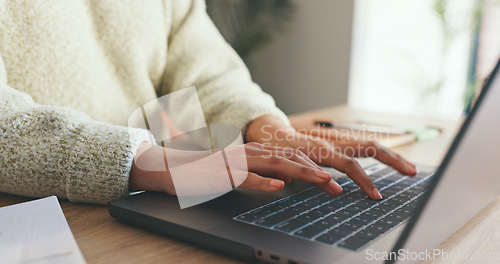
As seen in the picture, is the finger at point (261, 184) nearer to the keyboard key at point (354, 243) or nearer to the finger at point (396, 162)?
the keyboard key at point (354, 243)

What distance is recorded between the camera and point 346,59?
2.93m

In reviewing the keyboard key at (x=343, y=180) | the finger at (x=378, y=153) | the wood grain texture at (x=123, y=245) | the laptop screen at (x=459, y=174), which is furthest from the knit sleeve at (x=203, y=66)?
the laptop screen at (x=459, y=174)

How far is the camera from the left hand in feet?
1.72

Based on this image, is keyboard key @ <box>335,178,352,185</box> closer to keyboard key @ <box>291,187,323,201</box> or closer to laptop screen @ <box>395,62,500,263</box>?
keyboard key @ <box>291,187,323,201</box>

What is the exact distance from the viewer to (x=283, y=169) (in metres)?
0.50

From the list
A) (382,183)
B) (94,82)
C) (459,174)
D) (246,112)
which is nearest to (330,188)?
(382,183)

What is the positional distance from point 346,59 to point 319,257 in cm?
273

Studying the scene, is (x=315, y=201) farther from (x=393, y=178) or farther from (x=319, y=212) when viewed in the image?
(x=393, y=178)

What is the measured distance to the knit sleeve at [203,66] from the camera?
2.93 feet

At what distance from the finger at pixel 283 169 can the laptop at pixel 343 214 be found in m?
0.02

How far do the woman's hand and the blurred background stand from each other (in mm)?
2200

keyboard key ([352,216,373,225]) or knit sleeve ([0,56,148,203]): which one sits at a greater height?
knit sleeve ([0,56,148,203])

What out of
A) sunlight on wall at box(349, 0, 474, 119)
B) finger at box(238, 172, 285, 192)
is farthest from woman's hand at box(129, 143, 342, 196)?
sunlight on wall at box(349, 0, 474, 119)

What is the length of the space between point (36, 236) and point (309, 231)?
0.24m
